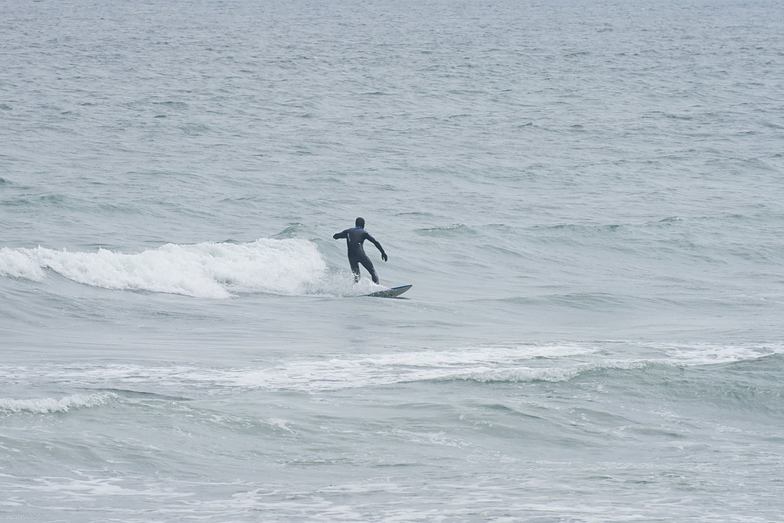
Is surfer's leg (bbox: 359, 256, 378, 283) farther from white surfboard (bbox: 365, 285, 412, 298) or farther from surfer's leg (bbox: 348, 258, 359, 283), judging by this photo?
white surfboard (bbox: 365, 285, 412, 298)

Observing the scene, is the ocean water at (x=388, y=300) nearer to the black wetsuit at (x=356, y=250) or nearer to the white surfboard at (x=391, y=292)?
the black wetsuit at (x=356, y=250)

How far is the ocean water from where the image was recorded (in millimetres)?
11930

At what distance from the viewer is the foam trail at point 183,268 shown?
22.6 m

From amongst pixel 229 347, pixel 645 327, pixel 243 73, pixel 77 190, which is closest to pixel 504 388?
pixel 229 347

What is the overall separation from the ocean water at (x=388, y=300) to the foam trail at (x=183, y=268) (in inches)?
2.6

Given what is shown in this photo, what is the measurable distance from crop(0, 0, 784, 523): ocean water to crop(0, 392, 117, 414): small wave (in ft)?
0.13

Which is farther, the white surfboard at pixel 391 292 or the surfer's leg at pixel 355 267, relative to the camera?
the surfer's leg at pixel 355 267

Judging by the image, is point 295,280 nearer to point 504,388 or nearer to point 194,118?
point 504,388

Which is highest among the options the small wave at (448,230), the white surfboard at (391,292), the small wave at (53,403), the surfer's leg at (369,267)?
the small wave at (53,403)

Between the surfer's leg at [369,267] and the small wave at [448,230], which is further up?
the surfer's leg at [369,267]

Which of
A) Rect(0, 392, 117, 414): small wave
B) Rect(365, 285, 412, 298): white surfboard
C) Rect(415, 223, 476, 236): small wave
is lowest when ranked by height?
Rect(365, 285, 412, 298): white surfboard

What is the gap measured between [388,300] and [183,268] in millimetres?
3731

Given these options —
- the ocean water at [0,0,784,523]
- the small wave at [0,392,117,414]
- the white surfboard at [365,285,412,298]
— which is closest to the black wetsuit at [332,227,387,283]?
the ocean water at [0,0,784,523]

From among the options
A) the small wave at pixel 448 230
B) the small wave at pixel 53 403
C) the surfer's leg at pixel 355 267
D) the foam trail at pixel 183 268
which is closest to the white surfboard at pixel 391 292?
the surfer's leg at pixel 355 267
